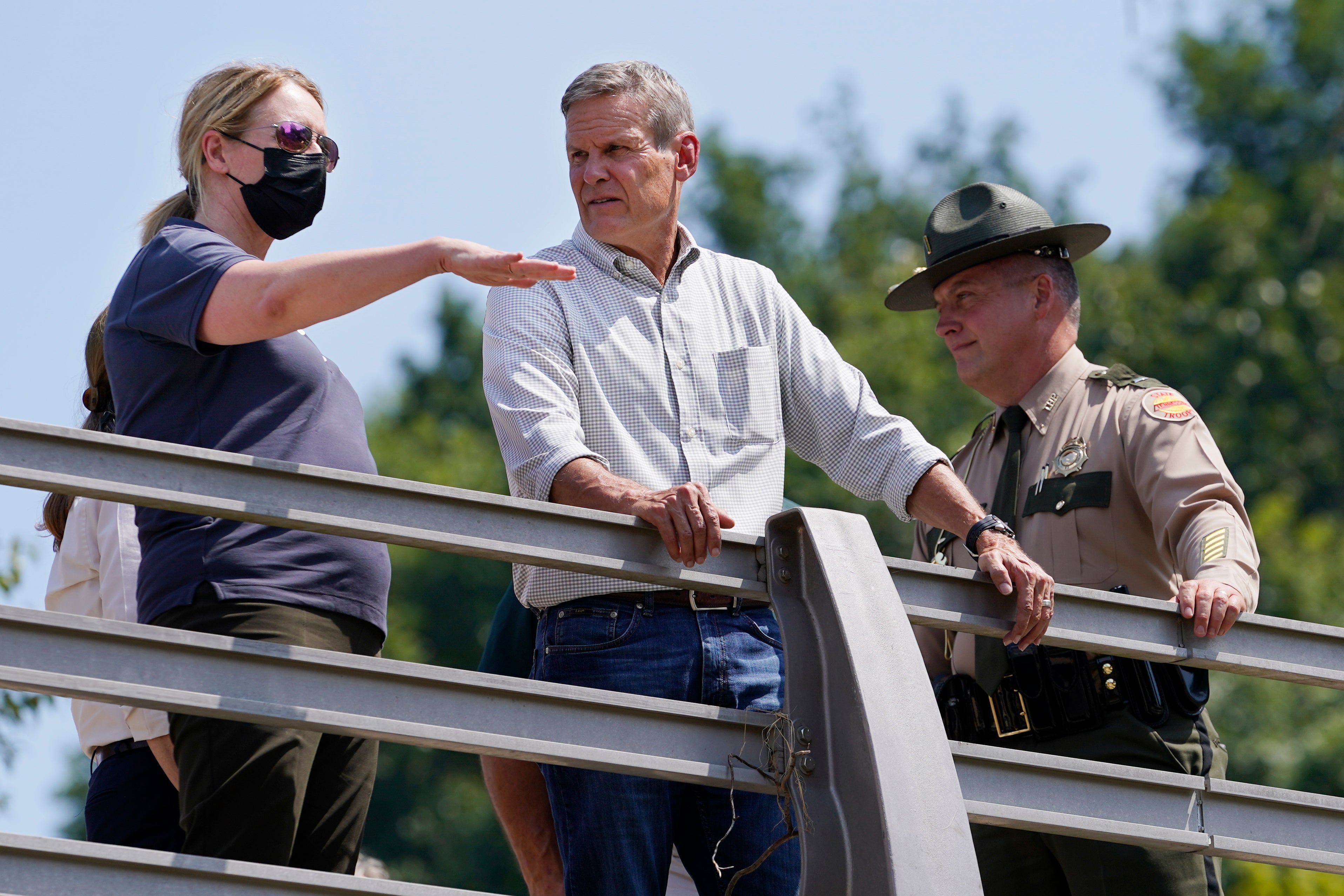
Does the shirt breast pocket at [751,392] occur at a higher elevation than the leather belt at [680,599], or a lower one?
higher

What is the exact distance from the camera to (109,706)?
3520 millimetres

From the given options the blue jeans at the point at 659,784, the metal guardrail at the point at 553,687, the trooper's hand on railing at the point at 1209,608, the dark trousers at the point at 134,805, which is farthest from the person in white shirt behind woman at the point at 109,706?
the trooper's hand on railing at the point at 1209,608

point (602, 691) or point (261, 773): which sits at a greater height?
point (602, 691)

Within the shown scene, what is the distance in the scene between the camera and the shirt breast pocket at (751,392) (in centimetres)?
332

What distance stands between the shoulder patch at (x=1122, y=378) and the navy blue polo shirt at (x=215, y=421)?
201 centimetres

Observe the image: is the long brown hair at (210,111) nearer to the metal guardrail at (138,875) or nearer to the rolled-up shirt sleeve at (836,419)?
the rolled-up shirt sleeve at (836,419)

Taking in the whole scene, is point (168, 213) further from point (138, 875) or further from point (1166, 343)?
point (1166, 343)

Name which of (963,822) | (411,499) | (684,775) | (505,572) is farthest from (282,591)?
(505,572)

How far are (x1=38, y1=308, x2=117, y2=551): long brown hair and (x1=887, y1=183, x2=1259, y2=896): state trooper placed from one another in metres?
2.08

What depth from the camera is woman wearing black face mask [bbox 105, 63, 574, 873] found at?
266 centimetres

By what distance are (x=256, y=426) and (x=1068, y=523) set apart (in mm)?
1985

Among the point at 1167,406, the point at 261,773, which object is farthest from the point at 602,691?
the point at 1167,406

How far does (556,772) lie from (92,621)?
1.00 metres

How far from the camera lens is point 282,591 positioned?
111 inches
